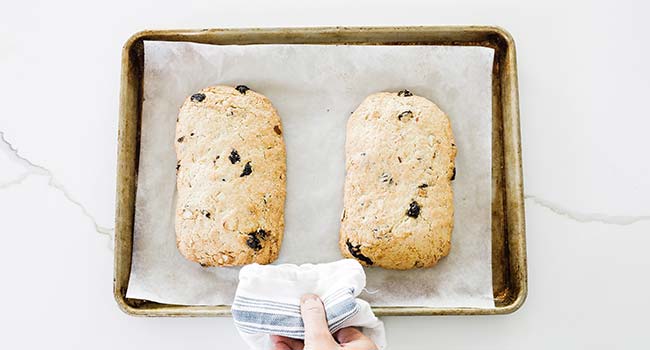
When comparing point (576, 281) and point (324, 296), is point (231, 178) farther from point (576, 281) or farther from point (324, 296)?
point (576, 281)

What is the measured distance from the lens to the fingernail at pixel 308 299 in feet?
5.54

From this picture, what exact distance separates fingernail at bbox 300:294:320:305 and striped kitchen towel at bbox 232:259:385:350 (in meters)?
0.01

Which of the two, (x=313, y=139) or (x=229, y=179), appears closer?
(x=229, y=179)

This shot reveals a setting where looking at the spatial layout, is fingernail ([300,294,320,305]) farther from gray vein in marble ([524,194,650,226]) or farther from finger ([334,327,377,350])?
gray vein in marble ([524,194,650,226])

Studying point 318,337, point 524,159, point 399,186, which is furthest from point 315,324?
point 524,159

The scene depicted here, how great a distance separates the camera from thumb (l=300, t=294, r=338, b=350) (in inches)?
61.4

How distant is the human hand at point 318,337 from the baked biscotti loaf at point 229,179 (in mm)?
265

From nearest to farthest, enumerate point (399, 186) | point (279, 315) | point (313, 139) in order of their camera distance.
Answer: point (279, 315), point (399, 186), point (313, 139)

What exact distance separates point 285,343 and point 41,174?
94 centimetres

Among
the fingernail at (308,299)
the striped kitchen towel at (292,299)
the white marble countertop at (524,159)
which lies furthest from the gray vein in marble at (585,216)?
the fingernail at (308,299)

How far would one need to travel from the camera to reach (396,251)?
6.12ft

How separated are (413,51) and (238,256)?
2.56 ft

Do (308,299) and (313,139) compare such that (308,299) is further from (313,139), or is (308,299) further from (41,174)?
(41,174)

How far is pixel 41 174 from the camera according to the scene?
6.76 feet
